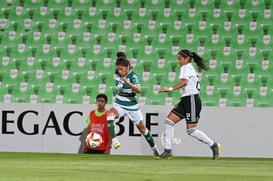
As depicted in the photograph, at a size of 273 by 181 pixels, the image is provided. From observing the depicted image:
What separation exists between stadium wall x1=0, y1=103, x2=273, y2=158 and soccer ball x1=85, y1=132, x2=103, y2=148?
936 mm

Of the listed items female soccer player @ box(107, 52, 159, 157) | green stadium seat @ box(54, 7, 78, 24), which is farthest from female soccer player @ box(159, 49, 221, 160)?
green stadium seat @ box(54, 7, 78, 24)

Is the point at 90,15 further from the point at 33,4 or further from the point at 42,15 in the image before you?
the point at 33,4

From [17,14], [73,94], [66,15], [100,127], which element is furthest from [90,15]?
[100,127]

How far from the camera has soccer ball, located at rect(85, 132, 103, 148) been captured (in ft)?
46.1

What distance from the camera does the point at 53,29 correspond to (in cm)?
1709

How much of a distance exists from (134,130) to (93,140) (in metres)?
1.18

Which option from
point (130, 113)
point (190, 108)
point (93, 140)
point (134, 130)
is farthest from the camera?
point (134, 130)

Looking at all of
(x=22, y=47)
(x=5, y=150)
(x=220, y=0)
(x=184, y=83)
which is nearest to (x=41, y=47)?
(x=22, y=47)

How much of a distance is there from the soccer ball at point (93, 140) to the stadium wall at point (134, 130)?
3.07 ft

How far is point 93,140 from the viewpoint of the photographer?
1405 cm

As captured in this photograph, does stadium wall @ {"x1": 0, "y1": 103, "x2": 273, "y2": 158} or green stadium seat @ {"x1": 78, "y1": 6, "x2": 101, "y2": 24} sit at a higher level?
green stadium seat @ {"x1": 78, "y1": 6, "x2": 101, "y2": 24}

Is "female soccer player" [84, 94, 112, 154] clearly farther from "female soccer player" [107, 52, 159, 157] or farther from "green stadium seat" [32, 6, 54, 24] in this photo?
"green stadium seat" [32, 6, 54, 24]

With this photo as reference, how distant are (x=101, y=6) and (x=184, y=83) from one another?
18.5ft

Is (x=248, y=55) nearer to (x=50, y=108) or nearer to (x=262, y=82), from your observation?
(x=262, y=82)
